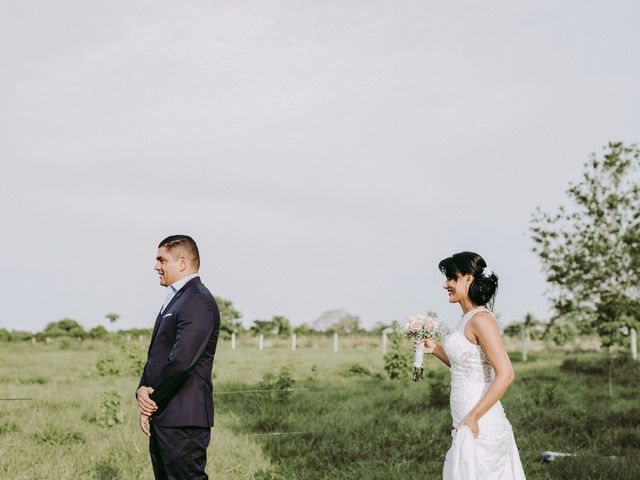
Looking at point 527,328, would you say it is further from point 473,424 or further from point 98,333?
point 473,424

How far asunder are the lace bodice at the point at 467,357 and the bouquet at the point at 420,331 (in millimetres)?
407

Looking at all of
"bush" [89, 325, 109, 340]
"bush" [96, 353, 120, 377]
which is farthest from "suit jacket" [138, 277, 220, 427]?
"bush" [89, 325, 109, 340]

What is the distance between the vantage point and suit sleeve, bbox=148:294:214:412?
4586 mm

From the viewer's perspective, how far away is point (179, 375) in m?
4.61

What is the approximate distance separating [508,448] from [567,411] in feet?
29.7

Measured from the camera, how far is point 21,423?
10.8 meters

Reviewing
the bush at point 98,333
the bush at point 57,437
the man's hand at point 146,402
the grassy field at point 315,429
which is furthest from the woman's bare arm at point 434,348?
the bush at point 98,333

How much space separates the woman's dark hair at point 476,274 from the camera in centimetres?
486

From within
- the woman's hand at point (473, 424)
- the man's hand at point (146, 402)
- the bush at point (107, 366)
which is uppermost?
the man's hand at point (146, 402)

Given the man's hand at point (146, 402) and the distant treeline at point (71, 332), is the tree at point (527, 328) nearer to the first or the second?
the distant treeline at point (71, 332)

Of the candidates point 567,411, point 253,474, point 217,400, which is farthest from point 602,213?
point 253,474

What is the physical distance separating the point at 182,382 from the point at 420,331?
6.25ft

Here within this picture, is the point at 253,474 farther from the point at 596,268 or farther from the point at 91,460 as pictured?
the point at 596,268

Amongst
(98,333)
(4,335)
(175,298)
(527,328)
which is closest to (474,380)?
(175,298)
